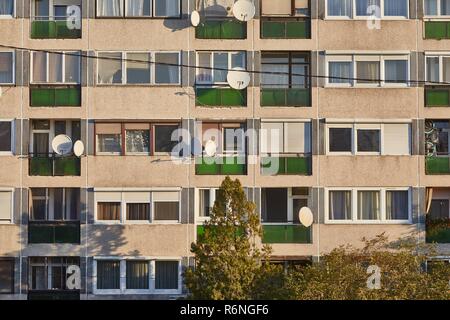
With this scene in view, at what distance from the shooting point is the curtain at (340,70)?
42.7m

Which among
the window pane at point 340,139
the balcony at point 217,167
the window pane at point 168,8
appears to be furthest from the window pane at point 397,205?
the window pane at point 168,8

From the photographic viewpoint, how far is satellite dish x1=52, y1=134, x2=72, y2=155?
139 feet

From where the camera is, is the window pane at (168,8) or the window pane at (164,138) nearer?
the window pane at (164,138)

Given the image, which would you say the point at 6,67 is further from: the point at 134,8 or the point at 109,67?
the point at 134,8

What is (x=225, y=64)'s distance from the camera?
140ft

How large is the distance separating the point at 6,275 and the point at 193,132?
8929mm

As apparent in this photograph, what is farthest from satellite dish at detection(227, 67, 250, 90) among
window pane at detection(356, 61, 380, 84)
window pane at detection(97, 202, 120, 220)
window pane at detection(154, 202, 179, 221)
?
window pane at detection(97, 202, 120, 220)

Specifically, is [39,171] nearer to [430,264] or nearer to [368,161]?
[368,161]

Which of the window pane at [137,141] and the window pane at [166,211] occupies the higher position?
the window pane at [137,141]

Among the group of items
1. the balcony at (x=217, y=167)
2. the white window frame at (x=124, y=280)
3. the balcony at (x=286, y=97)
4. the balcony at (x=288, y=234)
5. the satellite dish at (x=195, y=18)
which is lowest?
the white window frame at (x=124, y=280)

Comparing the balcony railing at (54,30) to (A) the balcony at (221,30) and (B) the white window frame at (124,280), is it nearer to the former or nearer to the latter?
(A) the balcony at (221,30)

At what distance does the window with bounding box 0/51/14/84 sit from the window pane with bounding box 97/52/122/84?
333 cm

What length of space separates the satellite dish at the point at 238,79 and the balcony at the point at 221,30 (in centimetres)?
141

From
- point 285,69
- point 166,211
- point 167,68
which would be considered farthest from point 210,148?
point 285,69
